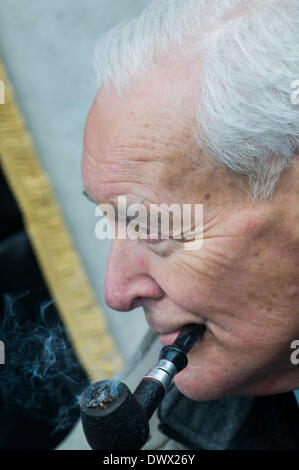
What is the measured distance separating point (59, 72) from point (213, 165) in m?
1.53

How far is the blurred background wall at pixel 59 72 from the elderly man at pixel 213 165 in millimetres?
1152

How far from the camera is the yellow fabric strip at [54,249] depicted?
7.36 feet

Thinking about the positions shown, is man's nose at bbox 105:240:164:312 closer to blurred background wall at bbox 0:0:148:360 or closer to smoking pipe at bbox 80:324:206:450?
smoking pipe at bbox 80:324:206:450

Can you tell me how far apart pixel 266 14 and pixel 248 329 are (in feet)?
1.99

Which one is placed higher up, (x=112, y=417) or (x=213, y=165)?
(x=213, y=165)

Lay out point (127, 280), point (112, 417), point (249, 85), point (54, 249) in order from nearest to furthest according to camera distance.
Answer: point (112, 417)
point (249, 85)
point (127, 280)
point (54, 249)

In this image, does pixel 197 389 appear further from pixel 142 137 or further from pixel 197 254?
pixel 142 137

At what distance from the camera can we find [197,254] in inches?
40.0

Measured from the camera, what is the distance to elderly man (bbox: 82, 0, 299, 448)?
91cm

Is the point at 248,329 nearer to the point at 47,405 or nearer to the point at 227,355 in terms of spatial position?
the point at 227,355

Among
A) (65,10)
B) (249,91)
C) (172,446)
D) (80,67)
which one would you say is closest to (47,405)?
(172,446)

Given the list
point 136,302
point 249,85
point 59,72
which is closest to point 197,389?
point 136,302

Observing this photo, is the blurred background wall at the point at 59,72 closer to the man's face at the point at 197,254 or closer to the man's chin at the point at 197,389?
the man's face at the point at 197,254

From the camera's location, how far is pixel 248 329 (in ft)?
3.37
